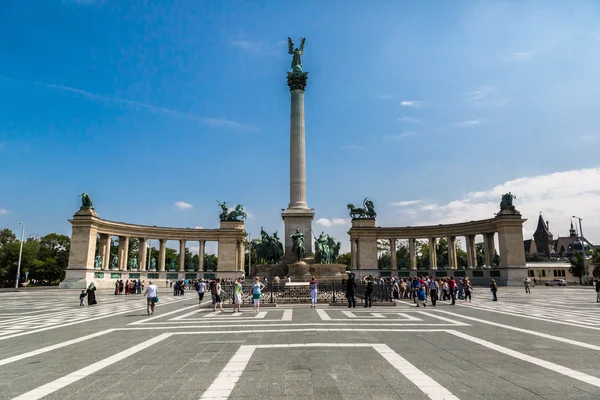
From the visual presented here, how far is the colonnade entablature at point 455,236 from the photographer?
63.7 meters

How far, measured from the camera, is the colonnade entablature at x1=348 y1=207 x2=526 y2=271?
6369 centimetres

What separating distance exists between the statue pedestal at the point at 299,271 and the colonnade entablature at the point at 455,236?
35.3m

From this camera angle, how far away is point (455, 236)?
72.2 m

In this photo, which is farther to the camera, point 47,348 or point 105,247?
point 105,247

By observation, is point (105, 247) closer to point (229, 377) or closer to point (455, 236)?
point (455, 236)

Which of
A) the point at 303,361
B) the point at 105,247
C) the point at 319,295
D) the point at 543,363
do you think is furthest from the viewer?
the point at 105,247

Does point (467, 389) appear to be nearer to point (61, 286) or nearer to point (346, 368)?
point (346, 368)

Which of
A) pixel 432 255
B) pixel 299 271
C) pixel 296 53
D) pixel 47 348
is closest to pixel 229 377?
pixel 47 348

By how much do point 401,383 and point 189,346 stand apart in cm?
648

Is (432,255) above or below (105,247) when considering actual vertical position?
below

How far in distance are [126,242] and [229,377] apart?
72456 mm

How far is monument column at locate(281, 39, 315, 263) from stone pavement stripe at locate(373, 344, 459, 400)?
115ft

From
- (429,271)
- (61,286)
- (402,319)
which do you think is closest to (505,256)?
(429,271)

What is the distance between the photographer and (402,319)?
17.8m
